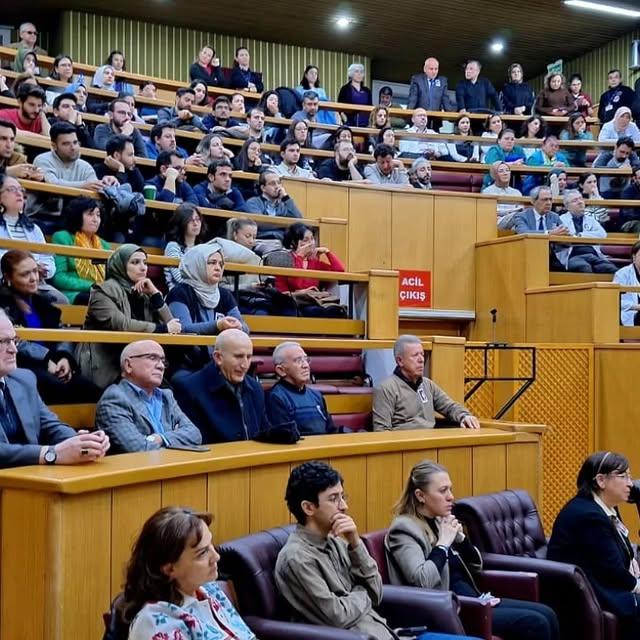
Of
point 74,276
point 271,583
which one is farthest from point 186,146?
point 271,583

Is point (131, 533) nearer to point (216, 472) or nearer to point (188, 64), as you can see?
point (216, 472)

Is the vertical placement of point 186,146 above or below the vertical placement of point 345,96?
below

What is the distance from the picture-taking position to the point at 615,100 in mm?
10328

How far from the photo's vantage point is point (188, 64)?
11.7 meters

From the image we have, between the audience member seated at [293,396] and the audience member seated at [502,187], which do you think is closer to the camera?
the audience member seated at [293,396]

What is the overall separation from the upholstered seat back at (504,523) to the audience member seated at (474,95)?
742 centimetres

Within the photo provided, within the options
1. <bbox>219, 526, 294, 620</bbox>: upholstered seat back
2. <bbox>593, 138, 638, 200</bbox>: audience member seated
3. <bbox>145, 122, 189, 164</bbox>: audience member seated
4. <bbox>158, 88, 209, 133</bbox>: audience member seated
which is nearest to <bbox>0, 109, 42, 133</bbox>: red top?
<bbox>145, 122, 189, 164</bbox>: audience member seated

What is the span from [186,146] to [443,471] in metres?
5.17

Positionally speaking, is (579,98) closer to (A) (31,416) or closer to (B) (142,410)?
(B) (142,410)

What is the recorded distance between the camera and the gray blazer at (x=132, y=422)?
2982mm

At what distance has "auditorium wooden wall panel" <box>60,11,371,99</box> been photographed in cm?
1095

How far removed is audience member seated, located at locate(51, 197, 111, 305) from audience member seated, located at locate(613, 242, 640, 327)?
10.8ft

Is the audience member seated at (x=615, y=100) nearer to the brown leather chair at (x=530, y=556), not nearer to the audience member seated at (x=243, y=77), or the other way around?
the audience member seated at (x=243, y=77)

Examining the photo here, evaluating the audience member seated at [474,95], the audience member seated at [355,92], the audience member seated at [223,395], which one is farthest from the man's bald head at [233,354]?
the audience member seated at [474,95]
